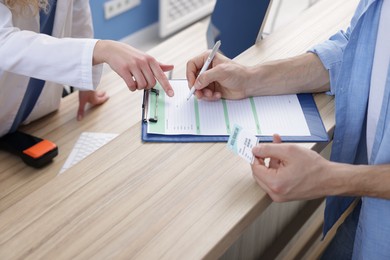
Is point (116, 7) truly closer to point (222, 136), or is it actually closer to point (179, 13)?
point (179, 13)

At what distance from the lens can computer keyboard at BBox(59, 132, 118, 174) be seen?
1.36 m

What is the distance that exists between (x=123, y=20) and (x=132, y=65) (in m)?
2.29

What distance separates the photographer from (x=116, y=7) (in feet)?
9.95

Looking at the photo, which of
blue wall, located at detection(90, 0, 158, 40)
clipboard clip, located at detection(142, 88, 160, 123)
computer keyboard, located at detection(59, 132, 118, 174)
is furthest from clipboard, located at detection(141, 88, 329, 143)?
blue wall, located at detection(90, 0, 158, 40)

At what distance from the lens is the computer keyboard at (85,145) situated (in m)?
1.36

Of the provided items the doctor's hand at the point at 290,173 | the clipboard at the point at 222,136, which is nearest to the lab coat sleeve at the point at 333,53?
the clipboard at the point at 222,136

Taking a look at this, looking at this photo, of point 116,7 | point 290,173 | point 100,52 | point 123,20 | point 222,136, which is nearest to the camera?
point 290,173

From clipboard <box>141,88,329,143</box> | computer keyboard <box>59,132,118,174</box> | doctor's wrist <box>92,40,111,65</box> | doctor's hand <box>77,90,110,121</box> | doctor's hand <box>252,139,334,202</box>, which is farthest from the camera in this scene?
doctor's hand <box>77,90,110,121</box>

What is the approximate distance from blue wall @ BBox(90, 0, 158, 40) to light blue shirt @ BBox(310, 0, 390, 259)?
83.8 inches

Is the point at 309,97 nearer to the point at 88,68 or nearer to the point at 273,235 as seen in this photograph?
the point at 88,68

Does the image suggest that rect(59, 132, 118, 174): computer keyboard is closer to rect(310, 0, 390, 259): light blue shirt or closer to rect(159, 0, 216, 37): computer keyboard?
rect(310, 0, 390, 259): light blue shirt

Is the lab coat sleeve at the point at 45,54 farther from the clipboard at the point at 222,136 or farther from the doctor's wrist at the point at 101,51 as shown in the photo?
the clipboard at the point at 222,136

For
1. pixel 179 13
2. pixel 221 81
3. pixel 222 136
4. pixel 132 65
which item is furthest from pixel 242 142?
pixel 179 13

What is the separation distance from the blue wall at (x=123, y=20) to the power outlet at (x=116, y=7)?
30 millimetres
